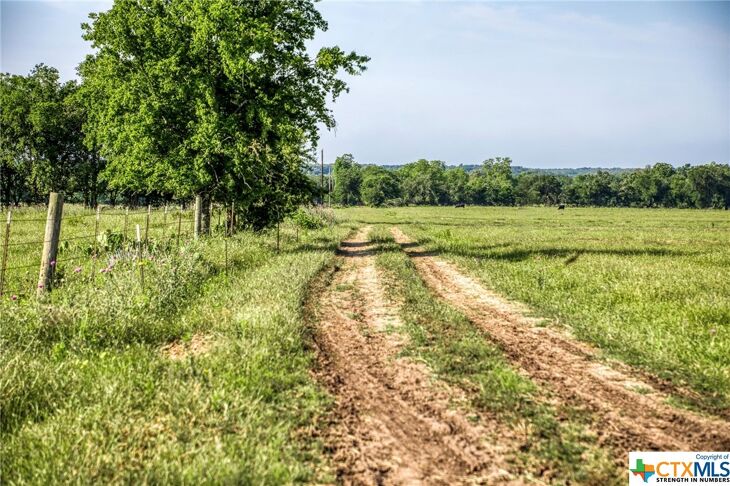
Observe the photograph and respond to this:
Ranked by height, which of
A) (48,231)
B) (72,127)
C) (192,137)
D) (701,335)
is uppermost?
(72,127)

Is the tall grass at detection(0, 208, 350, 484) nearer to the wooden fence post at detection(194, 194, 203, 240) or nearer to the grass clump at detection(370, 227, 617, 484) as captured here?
the grass clump at detection(370, 227, 617, 484)

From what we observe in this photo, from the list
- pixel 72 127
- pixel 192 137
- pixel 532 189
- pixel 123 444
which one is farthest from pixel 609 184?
pixel 123 444

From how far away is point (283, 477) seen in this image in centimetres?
403

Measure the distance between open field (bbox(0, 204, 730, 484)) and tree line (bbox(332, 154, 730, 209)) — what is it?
119242mm

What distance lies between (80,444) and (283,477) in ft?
6.50

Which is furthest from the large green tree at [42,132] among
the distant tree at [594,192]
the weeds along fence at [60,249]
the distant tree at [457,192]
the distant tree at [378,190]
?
the distant tree at [594,192]

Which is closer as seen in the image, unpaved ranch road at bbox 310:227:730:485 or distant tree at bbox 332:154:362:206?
unpaved ranch road at bbox 310:227:730:485

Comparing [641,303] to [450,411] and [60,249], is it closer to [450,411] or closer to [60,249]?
[450,411]

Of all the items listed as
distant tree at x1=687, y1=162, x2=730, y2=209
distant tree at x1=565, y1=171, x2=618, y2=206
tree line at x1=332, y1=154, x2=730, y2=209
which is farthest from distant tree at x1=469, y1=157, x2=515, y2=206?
distant tree at x1=687, y1=162, x2=730, y2=209

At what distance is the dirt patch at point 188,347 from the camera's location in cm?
680

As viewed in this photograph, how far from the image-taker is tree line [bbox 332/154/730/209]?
465ft

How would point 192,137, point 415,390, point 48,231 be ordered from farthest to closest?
point 192,137 → point 48,231 → point 415,390

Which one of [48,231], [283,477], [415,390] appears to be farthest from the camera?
[48,231]

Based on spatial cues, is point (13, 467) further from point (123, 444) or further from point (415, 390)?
point (415, 390)
